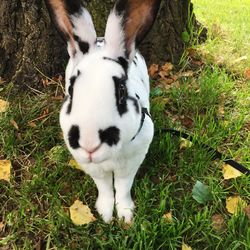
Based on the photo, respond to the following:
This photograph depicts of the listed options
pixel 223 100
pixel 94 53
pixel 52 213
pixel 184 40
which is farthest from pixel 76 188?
pixel 184 40

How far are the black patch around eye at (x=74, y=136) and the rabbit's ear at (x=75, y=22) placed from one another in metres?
0.53

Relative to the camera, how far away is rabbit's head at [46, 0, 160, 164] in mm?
2141

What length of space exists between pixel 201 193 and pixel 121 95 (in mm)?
959

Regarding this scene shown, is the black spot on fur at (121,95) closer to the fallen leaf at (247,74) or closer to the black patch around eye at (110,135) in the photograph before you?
the black patch around eye at (110,135)

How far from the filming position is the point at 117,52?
2486 mm

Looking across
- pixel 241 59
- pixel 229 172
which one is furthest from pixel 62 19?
pixel 241 59

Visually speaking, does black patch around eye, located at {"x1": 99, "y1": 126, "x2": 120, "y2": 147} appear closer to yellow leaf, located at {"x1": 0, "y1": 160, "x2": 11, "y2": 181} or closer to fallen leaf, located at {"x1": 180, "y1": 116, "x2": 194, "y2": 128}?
yellow leaf, located at {"x1": 0, "y1": 160, "x2": 11, "y2": 181}

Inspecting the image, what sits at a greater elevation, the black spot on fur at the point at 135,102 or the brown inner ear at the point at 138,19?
the brown inner ear at the point at 138,19

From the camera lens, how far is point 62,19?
8.39 feet

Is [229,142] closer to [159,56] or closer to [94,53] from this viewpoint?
[159,56]

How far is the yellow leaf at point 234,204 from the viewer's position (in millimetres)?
2840

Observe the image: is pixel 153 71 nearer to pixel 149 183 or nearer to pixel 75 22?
pixel 149 183

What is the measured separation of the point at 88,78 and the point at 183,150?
1.24m

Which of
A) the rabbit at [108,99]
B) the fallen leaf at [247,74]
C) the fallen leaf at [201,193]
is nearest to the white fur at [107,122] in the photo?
the rabbit at [108,99]
